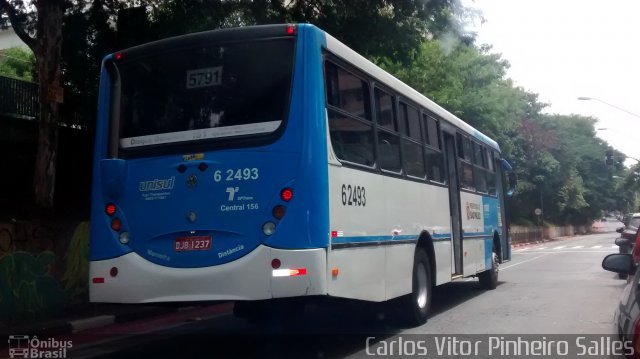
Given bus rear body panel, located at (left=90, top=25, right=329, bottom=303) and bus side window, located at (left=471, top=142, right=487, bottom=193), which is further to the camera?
bus side window, located at (left=471, top=142, right=487, bottom=193)

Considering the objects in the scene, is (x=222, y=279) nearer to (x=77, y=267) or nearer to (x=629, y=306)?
(x=629, y=306)

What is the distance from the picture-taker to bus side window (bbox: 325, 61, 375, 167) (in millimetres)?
6875

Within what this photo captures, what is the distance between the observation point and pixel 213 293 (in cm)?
640

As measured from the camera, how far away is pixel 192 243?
658 centimetres

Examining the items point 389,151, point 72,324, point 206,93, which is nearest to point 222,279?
point 206,93

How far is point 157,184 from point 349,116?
7.26 ft

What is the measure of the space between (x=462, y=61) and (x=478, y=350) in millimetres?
21700

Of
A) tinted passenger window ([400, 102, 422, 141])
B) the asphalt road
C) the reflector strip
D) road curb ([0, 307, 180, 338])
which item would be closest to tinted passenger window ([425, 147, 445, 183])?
tinted passenger window ([400, 102, 422, 141])

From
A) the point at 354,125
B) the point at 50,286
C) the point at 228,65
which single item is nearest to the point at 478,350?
the point at 354,125

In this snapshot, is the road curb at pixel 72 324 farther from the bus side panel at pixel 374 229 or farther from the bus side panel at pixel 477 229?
the bus side panel at pixel 477 229

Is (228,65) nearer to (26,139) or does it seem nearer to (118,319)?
(118,319)

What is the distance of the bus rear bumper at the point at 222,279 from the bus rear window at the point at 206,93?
51.4 inches

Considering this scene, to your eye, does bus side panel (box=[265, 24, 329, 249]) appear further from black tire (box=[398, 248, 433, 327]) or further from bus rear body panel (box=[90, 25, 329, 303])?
black tire (box=[398, 248, 433, 327])

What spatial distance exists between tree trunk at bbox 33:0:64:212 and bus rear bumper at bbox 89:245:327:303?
540cm
